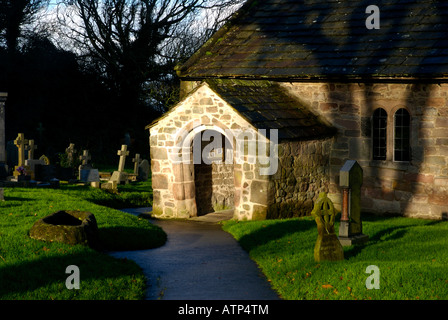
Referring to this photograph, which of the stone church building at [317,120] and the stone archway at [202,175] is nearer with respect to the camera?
the stone church building at [317,120]

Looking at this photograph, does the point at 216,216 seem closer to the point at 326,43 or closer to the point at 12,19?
the point at 326,43

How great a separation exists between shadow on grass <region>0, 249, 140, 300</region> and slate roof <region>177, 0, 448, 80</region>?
8.16 metres

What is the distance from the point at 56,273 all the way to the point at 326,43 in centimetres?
1069

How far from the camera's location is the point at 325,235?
10734 mm

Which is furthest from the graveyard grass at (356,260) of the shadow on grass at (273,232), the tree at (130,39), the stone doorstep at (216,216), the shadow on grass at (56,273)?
the tree at (130,39)

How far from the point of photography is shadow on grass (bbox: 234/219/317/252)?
13.0 m

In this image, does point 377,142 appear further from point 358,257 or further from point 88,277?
point 88,277

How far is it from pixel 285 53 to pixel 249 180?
14.1 ft

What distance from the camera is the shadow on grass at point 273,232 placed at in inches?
513

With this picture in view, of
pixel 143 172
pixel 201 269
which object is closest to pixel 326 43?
pixel 201 269

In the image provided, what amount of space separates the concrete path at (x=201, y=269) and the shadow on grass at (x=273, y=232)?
0.23 m

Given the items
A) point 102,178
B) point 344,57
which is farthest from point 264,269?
point 102,178

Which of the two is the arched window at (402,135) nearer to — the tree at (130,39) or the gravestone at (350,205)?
the gravestone at (350,205)

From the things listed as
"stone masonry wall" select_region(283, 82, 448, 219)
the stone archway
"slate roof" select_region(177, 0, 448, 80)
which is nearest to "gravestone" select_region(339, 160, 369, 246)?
"stone masonry wall" select_region(283, 82, 448, 219)
